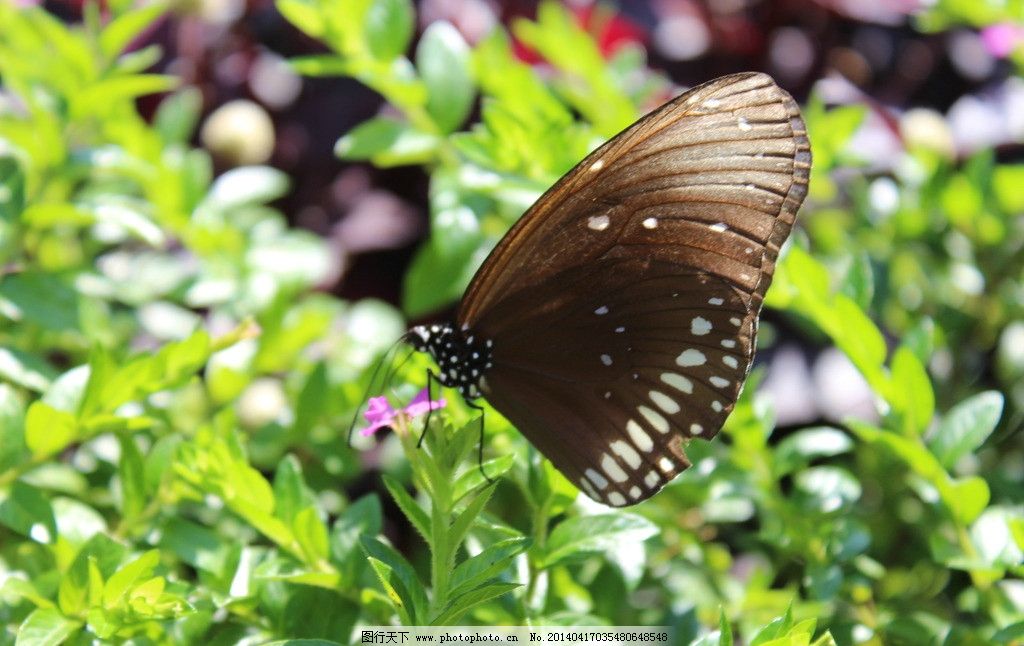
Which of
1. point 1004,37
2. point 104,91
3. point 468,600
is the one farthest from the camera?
point 1004,37

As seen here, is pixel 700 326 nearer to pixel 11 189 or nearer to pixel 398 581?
pixel 398 581

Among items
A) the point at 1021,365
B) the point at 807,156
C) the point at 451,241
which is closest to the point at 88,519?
the point at 451,241

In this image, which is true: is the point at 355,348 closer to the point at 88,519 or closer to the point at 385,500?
the point at 385,500

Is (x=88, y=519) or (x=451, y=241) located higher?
(x=451, y=241)

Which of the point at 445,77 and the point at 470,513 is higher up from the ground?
the point at 445,77

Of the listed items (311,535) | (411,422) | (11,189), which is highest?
(11,189)

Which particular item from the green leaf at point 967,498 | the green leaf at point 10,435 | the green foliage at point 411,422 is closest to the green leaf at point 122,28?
the green foliage at point 411,422

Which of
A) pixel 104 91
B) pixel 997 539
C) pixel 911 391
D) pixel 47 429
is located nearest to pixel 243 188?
pixel 104 91
